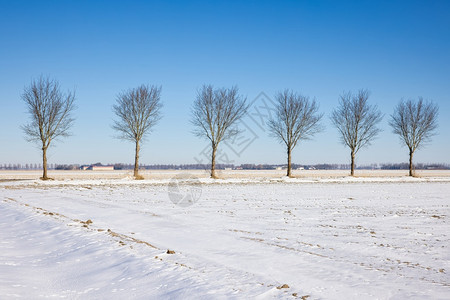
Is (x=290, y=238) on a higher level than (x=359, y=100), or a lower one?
lower

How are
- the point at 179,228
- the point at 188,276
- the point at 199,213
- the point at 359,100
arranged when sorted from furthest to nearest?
1. the point at 359,100
2. the point at 199,213
3. the point at 179,228
4. the point at 188,276

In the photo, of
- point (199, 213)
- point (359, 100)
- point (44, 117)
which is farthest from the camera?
point (359, 100)

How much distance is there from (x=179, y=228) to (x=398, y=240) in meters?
5.52

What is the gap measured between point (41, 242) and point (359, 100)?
47.7m

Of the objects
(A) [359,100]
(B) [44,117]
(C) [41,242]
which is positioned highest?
(A) [359,100]

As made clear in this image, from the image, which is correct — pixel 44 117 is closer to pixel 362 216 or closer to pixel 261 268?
pixel 362 216

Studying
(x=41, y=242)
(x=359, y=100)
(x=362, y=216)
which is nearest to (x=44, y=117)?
(x=41, y=242)

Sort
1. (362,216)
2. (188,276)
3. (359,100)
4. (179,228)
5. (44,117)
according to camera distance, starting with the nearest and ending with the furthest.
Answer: (188,276), (179,228), (362,216), (44,117), (359,100)

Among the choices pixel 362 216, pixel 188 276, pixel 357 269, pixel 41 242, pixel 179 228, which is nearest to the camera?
pixel 188 276

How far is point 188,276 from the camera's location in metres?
5.26

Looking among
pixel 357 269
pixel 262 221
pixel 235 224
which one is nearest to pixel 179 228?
pixel 235 224

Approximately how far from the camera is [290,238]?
27.0 feet

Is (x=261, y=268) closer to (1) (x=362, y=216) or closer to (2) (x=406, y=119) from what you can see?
(1) (x=362, y=216)

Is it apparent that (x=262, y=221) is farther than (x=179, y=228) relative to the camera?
Yes
